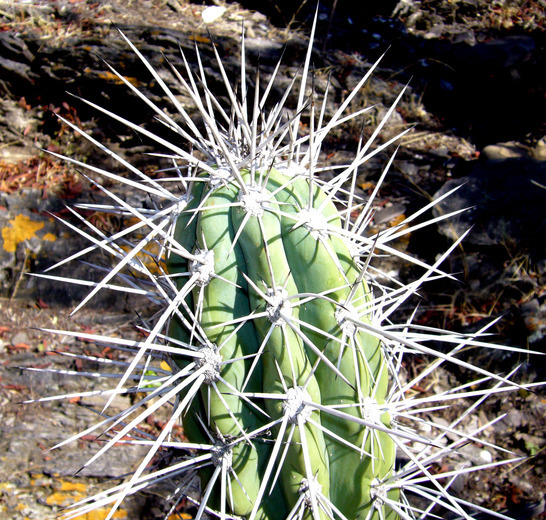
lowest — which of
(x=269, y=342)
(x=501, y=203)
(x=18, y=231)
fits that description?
(x=18, y=231)

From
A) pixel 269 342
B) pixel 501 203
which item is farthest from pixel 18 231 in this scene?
pixel 501 203

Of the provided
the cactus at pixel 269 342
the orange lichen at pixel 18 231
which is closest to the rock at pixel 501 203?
the cactus at pixel 269 342

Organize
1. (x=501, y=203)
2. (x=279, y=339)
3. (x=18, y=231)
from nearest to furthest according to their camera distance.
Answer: (x=279, y=339) < (x=501, y=203) < (x=18, y=231)

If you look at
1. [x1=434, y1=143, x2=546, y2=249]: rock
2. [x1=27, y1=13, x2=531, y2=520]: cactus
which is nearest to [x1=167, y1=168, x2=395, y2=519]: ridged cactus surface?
[x1=27, y1=13, x2=531, y2=520]: cactus

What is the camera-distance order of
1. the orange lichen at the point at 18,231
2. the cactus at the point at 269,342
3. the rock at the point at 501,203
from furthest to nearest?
the orange lichen at the point at 18,231 → the rock at the point at 501,203 → the cactus at the point at 269,342

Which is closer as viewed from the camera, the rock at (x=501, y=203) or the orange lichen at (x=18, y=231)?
the rock at (x=501, y=203)

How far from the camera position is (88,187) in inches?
161

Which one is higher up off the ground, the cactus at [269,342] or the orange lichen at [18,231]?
the cactus at [269,342]

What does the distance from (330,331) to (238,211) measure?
0.41 meters

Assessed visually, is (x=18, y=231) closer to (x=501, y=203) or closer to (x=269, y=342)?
(x=269, y=342)

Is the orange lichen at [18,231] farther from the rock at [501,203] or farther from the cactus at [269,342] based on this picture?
the rock at [501,203]

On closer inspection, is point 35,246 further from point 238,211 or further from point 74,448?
point 238,211

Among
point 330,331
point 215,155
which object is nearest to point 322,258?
point 330,331

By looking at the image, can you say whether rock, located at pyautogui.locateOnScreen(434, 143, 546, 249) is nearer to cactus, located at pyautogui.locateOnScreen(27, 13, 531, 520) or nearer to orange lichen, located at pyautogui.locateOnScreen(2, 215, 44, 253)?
cactus, located at pyautogui.locateOnScreen(27, 13, 531, 520)
